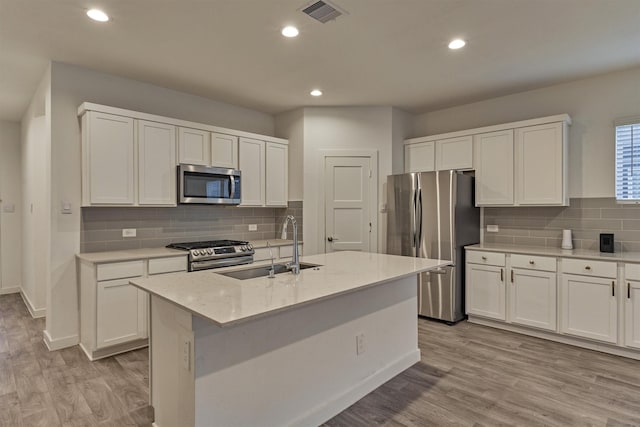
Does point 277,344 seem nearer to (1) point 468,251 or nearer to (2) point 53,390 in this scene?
(2) point 53,390

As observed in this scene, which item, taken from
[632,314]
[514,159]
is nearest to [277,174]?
[514,159]

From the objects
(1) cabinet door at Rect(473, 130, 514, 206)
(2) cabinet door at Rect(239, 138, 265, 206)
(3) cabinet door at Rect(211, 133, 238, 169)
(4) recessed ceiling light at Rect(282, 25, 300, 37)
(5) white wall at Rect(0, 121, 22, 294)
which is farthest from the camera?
(5) white wall at Rect(0, 121, 22, 294)

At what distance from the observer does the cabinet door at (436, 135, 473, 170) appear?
4391 mm

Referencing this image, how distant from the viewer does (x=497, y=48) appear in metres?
3.13

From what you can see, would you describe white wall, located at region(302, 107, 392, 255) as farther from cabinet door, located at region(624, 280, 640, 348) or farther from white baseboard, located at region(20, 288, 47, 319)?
white baseboard, located at region(20, 288, 47, 319)

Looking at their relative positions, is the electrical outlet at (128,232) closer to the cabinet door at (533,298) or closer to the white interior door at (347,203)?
the white interior door at (347,203)

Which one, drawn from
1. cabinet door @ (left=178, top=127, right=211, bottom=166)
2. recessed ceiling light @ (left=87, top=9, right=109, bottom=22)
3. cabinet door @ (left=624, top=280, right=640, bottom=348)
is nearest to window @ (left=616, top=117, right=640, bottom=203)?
cabinet door @ (left=624, top=280, right=640, bottom=348)

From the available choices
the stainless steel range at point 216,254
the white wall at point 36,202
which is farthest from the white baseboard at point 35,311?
the stainless steel range at point 216,254

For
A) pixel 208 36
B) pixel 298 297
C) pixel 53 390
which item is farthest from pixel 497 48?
pixel 53 390

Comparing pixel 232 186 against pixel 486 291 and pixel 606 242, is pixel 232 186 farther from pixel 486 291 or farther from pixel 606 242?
pixel 606 242

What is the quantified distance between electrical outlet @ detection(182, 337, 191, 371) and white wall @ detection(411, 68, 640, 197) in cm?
414

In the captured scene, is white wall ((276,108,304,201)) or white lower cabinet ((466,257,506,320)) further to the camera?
white wall ((276,108,304,201))

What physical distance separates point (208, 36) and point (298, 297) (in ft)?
7.54

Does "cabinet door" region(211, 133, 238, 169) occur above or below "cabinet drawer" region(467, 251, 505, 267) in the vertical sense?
above
